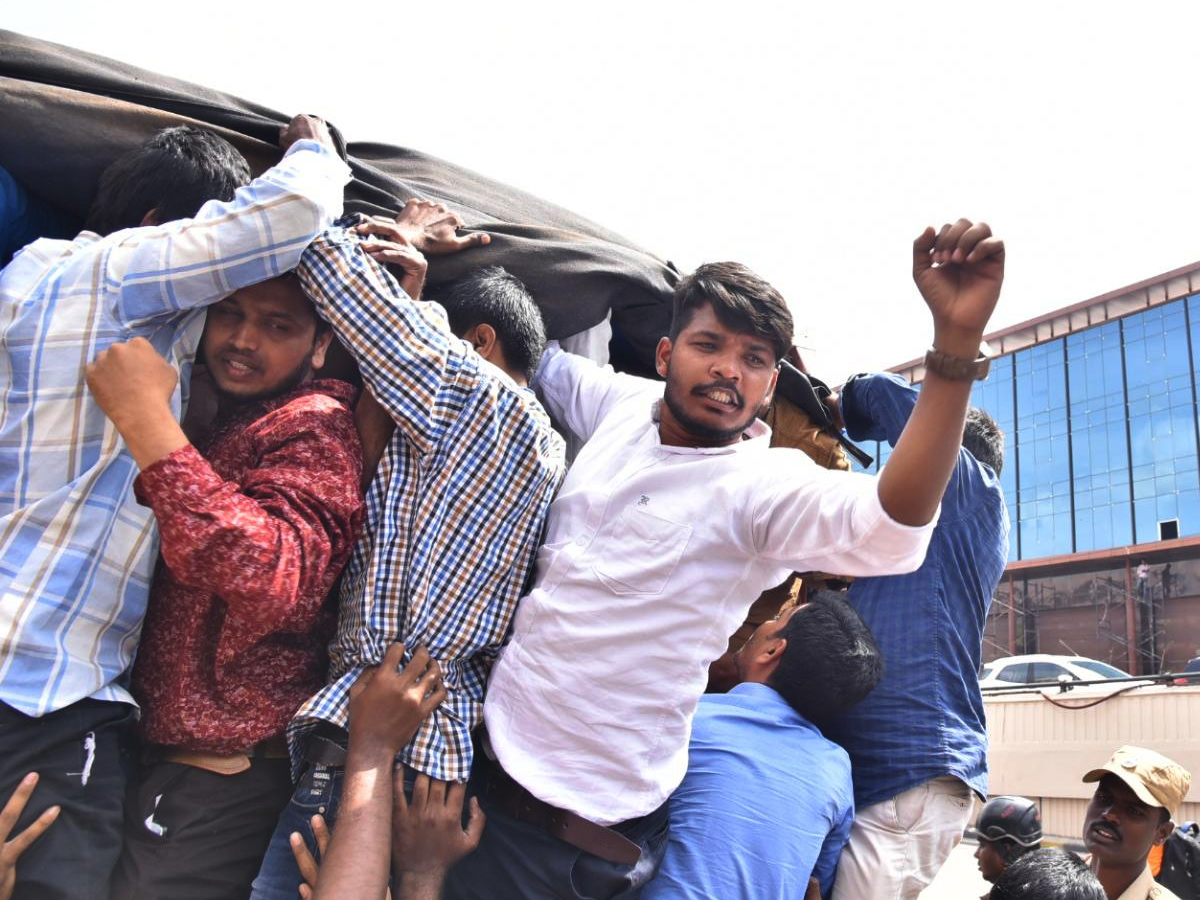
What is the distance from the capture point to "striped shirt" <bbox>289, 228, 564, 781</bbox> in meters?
1.95

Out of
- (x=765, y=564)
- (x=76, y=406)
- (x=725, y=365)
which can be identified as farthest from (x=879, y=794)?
(x=76, y=406)

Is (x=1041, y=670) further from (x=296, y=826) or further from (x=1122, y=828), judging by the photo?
(x=296, y=826)

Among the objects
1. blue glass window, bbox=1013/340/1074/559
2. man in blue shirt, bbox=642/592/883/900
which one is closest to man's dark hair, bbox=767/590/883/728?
man in blue shirt, bbox=642/592/883/900

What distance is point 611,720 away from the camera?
199 centimetres

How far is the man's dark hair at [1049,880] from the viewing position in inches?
130

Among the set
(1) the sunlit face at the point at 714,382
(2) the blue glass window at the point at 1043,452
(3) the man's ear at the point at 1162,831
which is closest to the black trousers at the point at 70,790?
(1) the sunlit face at the point at 714,382

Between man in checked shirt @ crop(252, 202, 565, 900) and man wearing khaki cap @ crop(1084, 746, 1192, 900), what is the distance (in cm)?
369

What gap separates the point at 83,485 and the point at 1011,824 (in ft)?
17.4

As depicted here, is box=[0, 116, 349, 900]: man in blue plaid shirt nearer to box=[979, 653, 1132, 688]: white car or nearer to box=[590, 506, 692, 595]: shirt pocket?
box=[590, 506, 692, 595]: shirt pocket

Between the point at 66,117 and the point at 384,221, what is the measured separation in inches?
25.9

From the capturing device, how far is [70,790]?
A: 1.77m

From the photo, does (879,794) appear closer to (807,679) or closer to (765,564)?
(807,679)

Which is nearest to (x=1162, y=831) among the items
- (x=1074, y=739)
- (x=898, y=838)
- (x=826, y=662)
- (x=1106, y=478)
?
(x=898, y=838)

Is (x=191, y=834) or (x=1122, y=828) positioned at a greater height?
(x=191, y=834)
